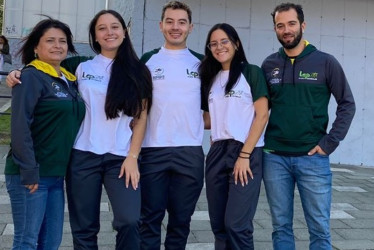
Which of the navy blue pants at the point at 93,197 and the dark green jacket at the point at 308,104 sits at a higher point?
the dark green jacket at the point at 308,104

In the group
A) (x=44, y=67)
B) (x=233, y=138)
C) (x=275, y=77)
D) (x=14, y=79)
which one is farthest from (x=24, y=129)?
(x=275, y=77)

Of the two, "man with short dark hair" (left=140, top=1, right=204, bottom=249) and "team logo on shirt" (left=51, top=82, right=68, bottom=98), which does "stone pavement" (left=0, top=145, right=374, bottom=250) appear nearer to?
"man with short dark hair" (left=140, top=1, right=204, bottom=249)

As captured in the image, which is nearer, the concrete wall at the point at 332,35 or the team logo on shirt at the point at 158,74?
the team logo on shirt at the point at 158,74

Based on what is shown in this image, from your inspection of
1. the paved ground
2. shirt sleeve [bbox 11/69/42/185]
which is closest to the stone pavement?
the paved ground

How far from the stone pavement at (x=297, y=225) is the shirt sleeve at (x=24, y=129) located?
1694 millimetres

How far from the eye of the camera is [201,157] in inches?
142

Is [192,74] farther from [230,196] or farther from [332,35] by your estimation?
[332,35]

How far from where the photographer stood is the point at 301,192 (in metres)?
3.62

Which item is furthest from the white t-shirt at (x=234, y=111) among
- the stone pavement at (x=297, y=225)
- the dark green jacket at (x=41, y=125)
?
the stone pavement at (x=297, y=225)

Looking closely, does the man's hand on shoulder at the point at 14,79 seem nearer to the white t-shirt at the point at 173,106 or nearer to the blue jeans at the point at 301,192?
the white t-shirt at the point at 173,106

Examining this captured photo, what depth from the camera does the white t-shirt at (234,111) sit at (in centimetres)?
344

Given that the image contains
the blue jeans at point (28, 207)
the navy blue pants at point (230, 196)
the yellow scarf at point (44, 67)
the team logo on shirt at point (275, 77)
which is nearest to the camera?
the blue jeans at point (28, 207)

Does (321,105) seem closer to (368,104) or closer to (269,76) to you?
(269,76)

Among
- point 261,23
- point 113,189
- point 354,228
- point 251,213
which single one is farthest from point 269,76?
point 261,23
